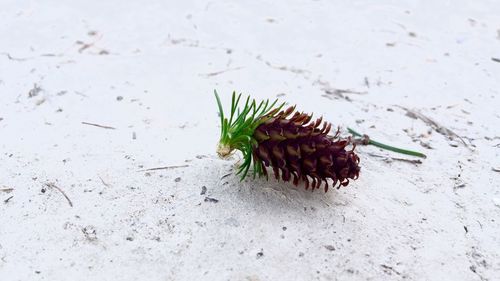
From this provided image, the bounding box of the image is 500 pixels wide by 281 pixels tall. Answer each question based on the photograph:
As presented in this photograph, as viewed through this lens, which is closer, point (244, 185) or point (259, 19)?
point (244, 185)

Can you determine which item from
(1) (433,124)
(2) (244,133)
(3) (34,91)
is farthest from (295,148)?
(3) (34,91)

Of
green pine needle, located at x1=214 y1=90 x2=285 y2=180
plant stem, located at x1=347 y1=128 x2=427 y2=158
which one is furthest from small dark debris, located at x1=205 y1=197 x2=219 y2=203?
plant stem, located at x1=347 y1=128 x2=427 y2=158

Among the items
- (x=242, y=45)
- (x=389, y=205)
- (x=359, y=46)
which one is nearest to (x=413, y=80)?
(x=359, y=46)

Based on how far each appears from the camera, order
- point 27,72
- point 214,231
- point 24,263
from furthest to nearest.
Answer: point 27,72
point 214,231
point 24,263

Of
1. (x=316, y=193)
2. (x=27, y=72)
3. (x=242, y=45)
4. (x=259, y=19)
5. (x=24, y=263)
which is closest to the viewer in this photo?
(x=24, y=263)

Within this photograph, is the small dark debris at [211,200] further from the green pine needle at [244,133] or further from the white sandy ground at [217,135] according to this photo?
the green pine needle at [244,133]

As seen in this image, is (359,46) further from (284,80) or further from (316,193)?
(316,193)
